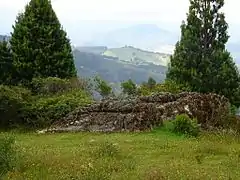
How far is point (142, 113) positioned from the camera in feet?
101

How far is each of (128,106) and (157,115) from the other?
2362 millimetres

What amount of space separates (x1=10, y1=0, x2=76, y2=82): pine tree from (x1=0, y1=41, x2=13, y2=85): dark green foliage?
0.62m

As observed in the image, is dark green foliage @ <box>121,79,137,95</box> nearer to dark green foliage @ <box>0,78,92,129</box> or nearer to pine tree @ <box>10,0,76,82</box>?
pine tree @ <box>10,0,76,82</box>

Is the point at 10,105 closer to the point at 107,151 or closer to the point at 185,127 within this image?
the point at 185,127

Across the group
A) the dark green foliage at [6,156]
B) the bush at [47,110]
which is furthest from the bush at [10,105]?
the dark green foliage at [6,156]

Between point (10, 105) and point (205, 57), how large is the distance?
898 inches

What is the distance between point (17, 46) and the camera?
43.1 meters

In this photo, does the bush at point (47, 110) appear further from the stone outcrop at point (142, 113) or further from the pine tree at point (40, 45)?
the pine tree at point (40, 45)

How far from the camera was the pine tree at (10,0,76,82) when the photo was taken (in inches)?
1683

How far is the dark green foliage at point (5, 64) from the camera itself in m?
42.8

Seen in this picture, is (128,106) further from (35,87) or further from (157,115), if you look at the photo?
(35,87)

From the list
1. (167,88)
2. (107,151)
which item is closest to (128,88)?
(167,88)

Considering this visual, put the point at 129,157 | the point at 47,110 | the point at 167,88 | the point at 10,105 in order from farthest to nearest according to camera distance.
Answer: the point at 167,88 < the point at 47,110 < the point at 10,105 < the point at 129,157

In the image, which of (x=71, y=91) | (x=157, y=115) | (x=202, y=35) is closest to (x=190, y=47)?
(x=202, y=35)
